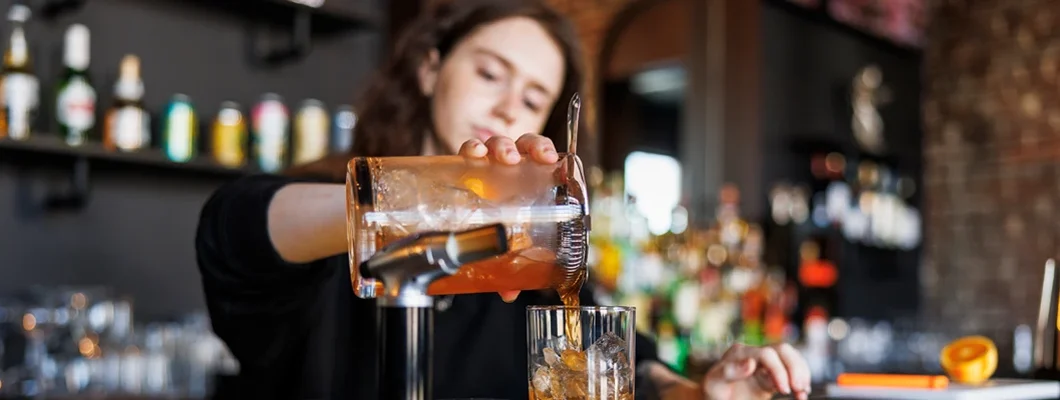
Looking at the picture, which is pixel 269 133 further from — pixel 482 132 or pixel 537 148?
pixel 537 148

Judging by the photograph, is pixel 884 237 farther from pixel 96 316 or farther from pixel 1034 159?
pixel 96 316

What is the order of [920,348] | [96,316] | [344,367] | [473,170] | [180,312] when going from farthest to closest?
[920,348] < [180,312] < [96,316] < [344,367] < [473,170]

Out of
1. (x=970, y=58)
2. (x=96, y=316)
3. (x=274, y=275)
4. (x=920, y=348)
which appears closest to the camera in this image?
(x=274, y=275)

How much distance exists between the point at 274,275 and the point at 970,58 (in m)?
5.25

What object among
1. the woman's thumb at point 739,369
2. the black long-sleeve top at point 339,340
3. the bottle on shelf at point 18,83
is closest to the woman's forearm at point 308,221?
the black long-sleeve top at point 339,340

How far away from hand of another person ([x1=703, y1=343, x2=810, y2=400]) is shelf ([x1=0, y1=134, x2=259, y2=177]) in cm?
182

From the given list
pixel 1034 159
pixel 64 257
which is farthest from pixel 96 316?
pixel 1034 159

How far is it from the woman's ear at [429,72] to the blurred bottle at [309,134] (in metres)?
1.21

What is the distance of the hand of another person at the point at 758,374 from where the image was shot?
3.86 feet

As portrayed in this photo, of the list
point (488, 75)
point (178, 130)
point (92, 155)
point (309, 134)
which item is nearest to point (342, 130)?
point (309, 134)

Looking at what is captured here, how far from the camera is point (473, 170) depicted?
774 mm

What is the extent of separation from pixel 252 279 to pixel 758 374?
59 cm

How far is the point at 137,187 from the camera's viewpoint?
2.85 m

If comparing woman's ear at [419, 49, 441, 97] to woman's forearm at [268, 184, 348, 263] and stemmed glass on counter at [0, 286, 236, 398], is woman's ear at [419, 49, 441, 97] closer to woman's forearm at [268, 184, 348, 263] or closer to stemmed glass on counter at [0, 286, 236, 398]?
woman's forearm at [268, 184, 348, 263]
